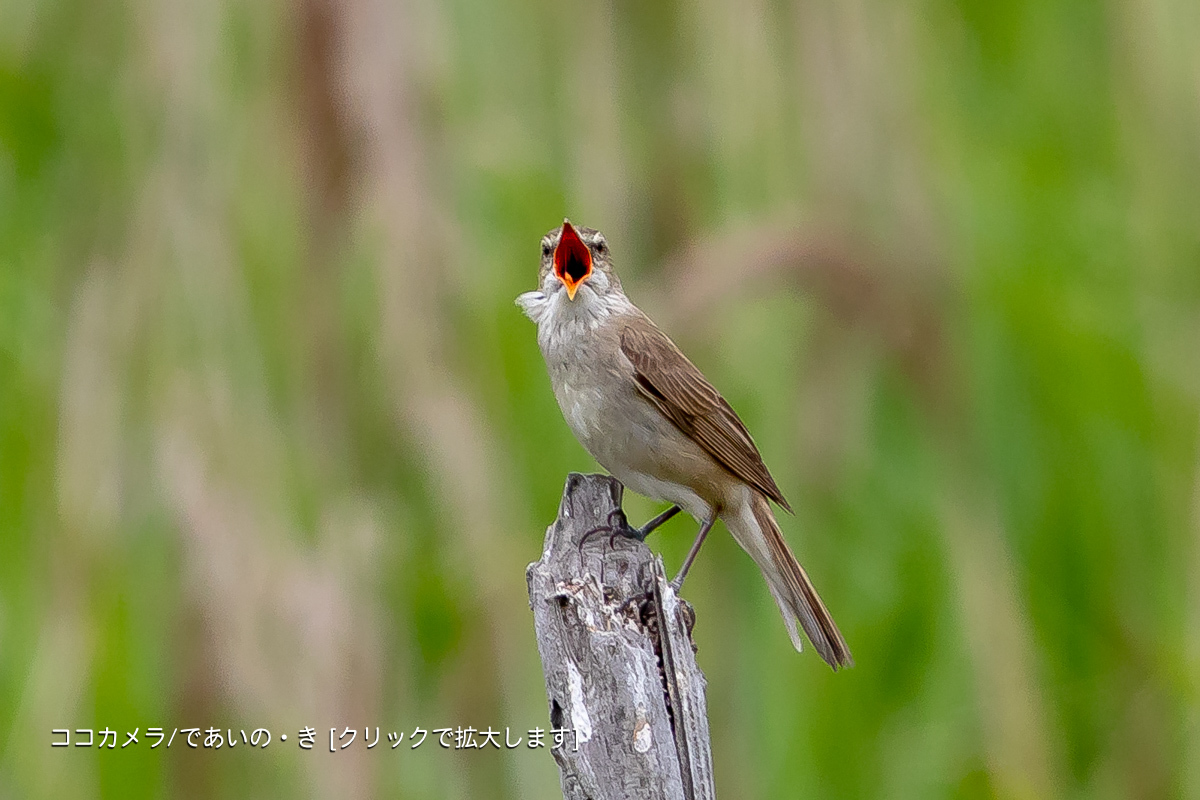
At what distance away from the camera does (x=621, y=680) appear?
299 cm

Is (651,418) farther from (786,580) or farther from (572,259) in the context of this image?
(786,580)

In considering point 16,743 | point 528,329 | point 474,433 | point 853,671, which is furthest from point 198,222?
point 853,671

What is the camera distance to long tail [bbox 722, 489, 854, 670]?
436cm

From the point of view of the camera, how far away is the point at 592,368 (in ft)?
14.5

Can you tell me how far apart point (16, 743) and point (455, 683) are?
1.35 meters

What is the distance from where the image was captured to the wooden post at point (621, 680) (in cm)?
291

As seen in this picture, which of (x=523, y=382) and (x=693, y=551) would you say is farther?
(x=523, y=382)

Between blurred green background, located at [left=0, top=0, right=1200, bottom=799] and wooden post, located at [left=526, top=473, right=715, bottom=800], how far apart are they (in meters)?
1.35

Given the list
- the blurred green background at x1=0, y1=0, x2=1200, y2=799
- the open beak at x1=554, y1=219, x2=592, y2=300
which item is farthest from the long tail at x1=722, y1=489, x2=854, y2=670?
the open beak at x1=554, y1=219, x2=592, y2=300

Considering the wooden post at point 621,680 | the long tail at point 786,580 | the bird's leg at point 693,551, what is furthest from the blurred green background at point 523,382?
the wooden post at point 621,680

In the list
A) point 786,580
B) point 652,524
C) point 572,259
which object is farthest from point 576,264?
point 786,580

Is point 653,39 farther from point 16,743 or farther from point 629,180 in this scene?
point 16,743

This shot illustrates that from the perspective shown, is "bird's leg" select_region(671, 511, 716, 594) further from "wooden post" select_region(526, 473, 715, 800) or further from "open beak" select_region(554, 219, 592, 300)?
"open beak" select_region(554, 219, 592, 300)

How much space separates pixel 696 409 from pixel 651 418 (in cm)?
13
